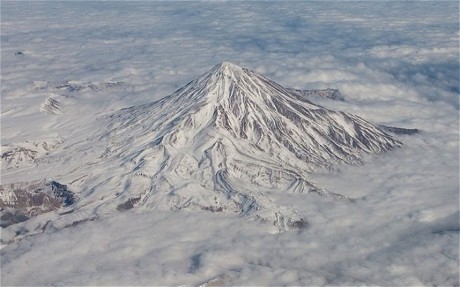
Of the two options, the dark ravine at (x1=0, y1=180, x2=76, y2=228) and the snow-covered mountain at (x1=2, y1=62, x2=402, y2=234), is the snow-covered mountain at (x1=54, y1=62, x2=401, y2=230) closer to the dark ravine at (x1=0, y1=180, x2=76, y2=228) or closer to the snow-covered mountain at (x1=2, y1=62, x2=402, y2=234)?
the snow-covered mountain at (x1=2, y1=62, x2=402, y2=234)

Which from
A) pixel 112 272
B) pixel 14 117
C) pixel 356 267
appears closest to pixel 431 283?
pixel 356 267

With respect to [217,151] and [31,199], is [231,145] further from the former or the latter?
[31,199]

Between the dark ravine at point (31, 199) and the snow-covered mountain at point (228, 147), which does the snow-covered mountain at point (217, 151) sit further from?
the dark ravine at point (31, 199)

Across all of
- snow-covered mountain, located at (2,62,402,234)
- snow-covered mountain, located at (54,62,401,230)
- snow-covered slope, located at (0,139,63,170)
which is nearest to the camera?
snow-covered mountain, located at (2,62,402,234)

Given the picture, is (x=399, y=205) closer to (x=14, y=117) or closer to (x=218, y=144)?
(x=218, y=144)

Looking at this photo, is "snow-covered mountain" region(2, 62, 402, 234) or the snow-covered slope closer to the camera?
"snow-covered mountain" region(2, 62, 402, 234)

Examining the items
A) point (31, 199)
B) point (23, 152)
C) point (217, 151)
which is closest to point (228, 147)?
point (217, 151)

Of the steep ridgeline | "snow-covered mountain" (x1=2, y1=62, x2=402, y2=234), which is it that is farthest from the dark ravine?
the steep ridgeline
